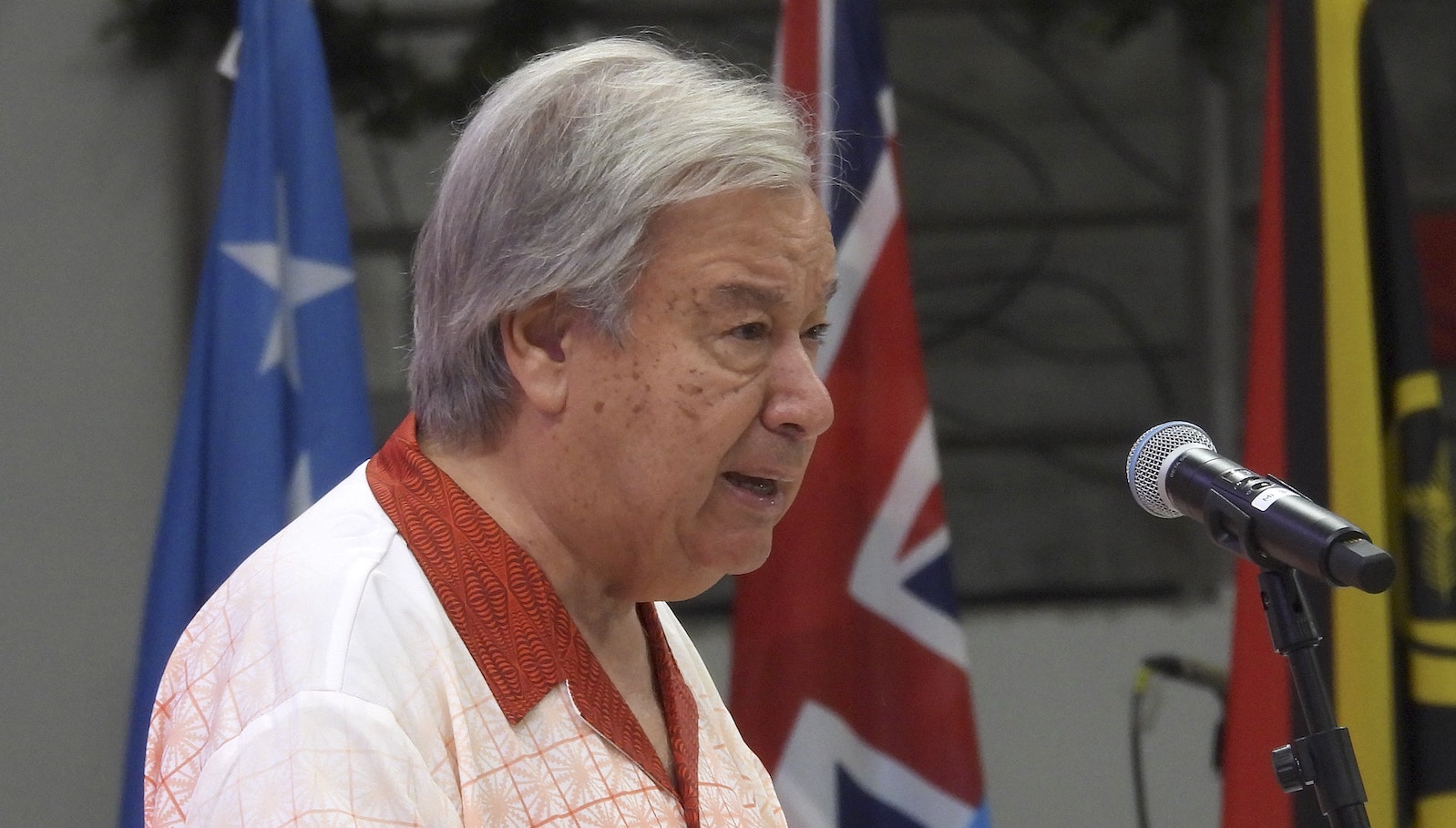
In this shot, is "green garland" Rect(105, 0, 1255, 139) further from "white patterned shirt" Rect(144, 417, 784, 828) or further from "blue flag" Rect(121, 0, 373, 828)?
"white patterned shirt" Rect(144, 417, 784, 828)

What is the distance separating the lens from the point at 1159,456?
134cm

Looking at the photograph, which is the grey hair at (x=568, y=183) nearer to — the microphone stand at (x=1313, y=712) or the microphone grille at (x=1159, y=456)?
the microphone grille at (x=1159, y=456)

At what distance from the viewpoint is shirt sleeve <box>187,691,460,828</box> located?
1.06m

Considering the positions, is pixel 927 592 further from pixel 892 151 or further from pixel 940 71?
pixel 940 71

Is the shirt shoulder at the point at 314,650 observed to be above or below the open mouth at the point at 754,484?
below

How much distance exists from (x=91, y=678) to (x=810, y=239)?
2.45 m

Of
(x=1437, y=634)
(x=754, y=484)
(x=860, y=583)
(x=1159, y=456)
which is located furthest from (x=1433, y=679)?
(x=754, y=484)

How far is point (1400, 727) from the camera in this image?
249 cm

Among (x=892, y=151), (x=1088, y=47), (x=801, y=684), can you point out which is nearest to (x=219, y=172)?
(x=892, y=151)

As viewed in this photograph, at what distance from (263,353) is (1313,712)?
199cm

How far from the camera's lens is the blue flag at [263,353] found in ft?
8.83

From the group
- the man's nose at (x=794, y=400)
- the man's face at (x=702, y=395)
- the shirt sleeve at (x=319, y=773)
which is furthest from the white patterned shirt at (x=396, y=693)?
the man's nose at (x=794, y=400)

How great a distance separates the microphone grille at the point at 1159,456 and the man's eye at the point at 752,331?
34 cm

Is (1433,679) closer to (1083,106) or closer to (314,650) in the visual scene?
(1083,106)
